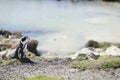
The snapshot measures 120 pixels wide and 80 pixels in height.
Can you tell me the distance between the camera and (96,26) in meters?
43.8

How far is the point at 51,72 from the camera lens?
57.2 feet

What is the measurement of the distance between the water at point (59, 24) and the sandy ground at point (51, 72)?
1093cm

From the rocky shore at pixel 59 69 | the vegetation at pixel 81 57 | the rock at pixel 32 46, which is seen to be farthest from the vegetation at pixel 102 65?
the rock at pixel 32 46

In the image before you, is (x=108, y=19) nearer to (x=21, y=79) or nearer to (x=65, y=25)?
(x=65, y=25)

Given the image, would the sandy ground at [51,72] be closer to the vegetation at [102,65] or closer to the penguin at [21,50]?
the vegetation at [102,65]

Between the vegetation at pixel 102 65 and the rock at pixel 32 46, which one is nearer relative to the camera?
the vegetation at pixel 102 65

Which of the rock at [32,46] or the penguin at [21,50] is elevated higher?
the penguin at [21,50]

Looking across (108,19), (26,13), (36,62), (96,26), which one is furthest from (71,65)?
(26,13)

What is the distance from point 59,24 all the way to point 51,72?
1076 inches

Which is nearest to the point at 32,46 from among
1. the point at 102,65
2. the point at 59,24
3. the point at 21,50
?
the point at 21,50

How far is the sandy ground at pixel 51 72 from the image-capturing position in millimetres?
16425

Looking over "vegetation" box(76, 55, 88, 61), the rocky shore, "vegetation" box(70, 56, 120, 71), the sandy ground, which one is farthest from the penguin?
"vegetation" box(70, 56, 120, 71)

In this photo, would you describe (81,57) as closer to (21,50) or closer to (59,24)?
(21,50)

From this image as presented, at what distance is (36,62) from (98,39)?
699 inches
